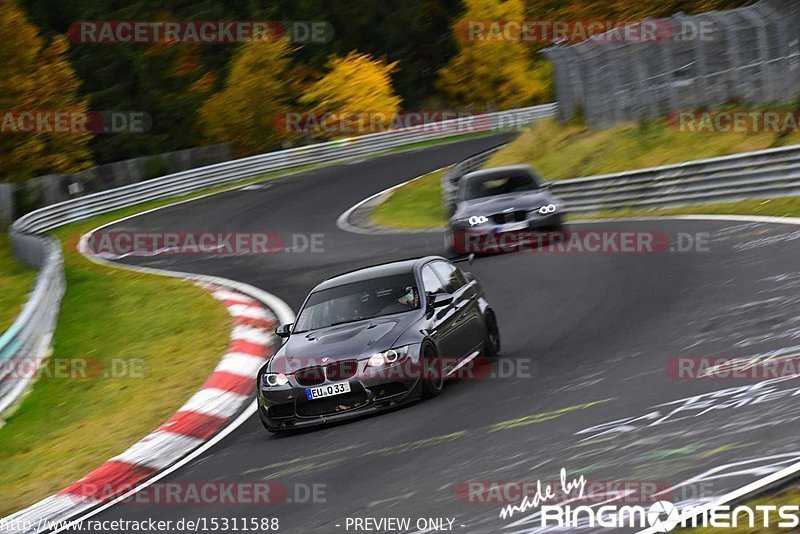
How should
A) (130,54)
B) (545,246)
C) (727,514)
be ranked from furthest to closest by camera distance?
(130,54), (545,246), (727,514)

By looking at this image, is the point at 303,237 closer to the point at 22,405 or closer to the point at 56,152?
the point at 22,405

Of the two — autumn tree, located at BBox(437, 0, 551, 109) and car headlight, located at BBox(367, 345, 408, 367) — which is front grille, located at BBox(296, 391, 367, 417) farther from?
autumn tree, located at BBox(437, 0, 551, 109)

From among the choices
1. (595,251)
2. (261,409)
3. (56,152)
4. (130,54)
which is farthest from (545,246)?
(130,54)

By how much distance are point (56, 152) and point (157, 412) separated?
41.4m

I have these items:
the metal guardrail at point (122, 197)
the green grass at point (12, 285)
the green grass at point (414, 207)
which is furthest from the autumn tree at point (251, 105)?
the green grass at point (12, 285)

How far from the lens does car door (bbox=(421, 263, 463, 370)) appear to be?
1110cm

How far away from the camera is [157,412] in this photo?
12.2m

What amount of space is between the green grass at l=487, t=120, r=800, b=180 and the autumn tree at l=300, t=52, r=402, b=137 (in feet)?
75.8

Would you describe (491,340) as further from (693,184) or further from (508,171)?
(693,184)

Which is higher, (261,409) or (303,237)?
(261,409)

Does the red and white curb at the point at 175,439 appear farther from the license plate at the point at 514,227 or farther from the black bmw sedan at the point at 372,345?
the license plate at the point at 514,227

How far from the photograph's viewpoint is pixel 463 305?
12.0 metres

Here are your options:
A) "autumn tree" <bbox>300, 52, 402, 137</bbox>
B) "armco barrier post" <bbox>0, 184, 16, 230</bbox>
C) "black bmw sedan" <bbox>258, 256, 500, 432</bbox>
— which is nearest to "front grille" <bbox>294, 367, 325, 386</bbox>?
"black bmw sedan" <bbox>258, 256, 500, 432</bbox>

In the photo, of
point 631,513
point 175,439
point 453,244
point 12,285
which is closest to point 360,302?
point 175,439
